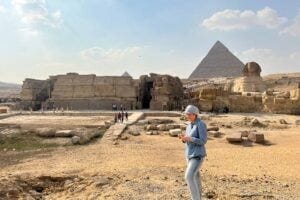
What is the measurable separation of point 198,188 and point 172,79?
912 inches

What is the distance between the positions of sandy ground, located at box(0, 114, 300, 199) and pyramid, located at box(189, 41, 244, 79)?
35971 millimetres

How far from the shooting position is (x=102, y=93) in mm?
28734

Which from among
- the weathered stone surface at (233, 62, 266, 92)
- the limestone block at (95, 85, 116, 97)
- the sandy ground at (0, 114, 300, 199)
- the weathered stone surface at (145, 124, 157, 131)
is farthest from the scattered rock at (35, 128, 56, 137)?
the weathered stone surface at (233, 62, 266, 92)

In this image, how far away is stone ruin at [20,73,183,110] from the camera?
27.6 m

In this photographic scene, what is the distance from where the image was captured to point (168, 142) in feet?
46.9

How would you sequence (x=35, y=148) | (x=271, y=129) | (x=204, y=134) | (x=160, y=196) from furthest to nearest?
(x=271, y=129), (x=35, y=148), (x=160, y=196), (x=204, y=134)

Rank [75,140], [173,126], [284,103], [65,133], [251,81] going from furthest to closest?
[251,81], [284,103], [173,126], [65,133], [75,140]

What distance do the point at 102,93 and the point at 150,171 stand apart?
20.2m

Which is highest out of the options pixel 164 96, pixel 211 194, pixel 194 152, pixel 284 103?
pixel 164 96

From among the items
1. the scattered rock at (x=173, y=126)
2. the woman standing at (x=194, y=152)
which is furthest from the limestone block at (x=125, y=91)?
the woman standing at (x=194, y=152)

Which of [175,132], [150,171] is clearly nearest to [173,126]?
[175,132]

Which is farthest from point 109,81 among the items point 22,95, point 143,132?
point 143,132

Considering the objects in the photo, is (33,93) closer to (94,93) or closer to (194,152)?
(94,93)

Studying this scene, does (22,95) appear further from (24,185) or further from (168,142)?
(24,185)
